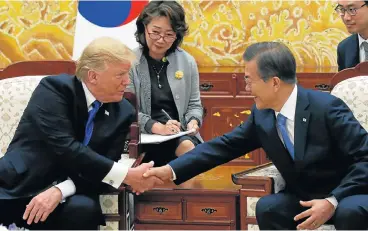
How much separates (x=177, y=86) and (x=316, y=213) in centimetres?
146

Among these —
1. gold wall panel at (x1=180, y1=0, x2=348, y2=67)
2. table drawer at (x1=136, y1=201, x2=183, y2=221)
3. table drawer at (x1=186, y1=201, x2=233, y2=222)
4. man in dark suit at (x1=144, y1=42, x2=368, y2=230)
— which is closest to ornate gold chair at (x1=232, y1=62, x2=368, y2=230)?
man in dark suit at (x1=144, y1=42, x2=368, y2=230)

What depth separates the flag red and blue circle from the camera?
5.76 metres

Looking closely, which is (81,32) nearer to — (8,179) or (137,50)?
(137,50)

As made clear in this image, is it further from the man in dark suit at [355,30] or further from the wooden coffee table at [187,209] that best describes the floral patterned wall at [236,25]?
the wooden coffee table at [187,209]

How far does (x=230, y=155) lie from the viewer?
3436 millimetres

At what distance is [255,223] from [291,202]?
394mm

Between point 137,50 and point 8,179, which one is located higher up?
point 137,50

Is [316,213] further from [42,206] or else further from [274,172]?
[42,206]

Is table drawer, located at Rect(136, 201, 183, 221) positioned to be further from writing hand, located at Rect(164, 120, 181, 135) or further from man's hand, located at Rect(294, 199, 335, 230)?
man's hand, located at Rect(294, 199, 335, 230)

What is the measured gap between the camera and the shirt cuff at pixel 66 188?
10.6ft

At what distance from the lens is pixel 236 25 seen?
5.83 meters

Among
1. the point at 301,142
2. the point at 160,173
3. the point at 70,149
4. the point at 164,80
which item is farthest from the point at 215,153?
the point at 164,80

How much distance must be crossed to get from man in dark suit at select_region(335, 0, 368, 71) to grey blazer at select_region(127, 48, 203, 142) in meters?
0.89

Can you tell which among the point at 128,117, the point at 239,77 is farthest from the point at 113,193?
the point at 239,77
